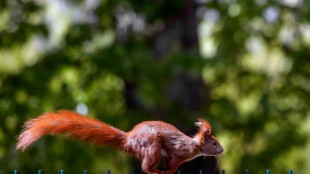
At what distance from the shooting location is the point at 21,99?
8.22 meters

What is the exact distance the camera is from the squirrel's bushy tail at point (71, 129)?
2.32 meters

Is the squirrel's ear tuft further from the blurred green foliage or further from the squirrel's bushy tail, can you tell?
the blurred green foliage

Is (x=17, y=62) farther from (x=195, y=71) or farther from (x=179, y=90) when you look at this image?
(x=195, y=71)

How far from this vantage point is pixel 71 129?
93.3 inches

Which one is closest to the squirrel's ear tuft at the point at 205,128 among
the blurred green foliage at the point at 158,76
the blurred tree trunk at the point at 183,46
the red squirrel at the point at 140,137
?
the red squirrel at the point at 140,137

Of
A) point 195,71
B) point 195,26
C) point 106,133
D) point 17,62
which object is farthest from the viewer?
point 17,62

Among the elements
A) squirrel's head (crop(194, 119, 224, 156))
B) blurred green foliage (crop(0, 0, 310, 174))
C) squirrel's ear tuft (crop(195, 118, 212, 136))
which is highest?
blurred green foliage (crop(0, 0, 310, 174))

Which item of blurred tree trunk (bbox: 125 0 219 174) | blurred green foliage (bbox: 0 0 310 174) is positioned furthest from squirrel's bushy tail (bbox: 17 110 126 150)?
blurred tree trunk (bbox: 125 0 219 174)

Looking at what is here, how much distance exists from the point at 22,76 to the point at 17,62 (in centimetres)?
264

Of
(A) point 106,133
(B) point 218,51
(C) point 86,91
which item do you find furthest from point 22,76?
(A) point 106,133

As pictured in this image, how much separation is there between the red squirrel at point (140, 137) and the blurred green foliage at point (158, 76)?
16.2ft

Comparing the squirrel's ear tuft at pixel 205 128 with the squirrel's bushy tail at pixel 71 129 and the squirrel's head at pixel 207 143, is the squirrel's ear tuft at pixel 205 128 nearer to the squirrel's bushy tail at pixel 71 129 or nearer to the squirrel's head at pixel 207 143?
the squirrel's head at pixel 207 143

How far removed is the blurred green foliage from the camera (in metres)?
7.98

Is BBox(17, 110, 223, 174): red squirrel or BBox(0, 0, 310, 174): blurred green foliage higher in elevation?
BBox(0, 0, 310, 174): blurred green foliage
